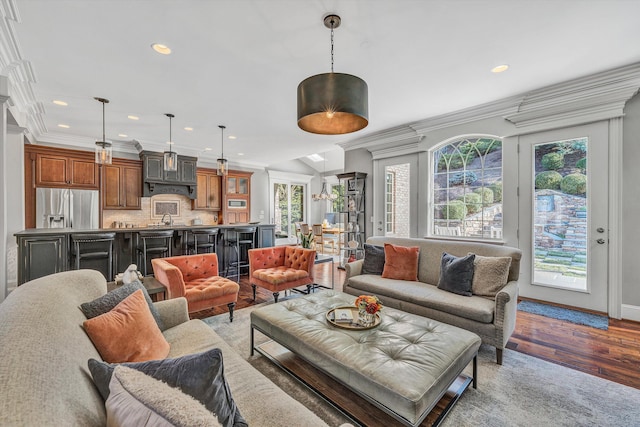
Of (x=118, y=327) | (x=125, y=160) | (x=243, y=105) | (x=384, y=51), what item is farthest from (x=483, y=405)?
(x=125, y=160)

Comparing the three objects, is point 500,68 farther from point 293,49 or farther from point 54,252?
point 54,252

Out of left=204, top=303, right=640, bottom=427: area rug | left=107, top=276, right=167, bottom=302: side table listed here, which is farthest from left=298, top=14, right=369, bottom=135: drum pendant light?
left=107, top=276, right=167, bottom=302: side table

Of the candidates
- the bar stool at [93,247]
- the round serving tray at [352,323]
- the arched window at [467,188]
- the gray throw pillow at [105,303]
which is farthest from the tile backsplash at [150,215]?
the round serving tray at [352,323]

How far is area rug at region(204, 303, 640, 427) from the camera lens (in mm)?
1739

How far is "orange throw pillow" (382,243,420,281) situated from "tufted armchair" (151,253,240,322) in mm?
1864

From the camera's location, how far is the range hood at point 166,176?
20.7ft

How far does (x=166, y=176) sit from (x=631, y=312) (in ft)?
26.8

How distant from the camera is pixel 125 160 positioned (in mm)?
6188

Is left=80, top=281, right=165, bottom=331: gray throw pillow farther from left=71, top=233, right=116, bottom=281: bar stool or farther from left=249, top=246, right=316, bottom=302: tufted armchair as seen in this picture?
left=71, top=233, right=116, bottom=281: bar stool

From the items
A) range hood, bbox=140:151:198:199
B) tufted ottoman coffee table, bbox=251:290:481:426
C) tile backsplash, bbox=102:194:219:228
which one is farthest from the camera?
range hood, bbox=140:151:198:199

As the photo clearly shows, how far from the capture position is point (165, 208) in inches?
274

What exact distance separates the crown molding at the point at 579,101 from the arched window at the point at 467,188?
0.52 metres

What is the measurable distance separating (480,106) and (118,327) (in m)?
4.90

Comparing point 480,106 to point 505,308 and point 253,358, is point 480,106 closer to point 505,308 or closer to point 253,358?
point 505,308
